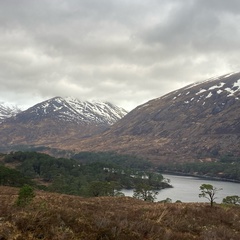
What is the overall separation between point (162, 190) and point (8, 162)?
9663 cm

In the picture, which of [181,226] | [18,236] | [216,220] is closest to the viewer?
[18,236]

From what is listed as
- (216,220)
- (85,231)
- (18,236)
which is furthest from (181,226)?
(18,236)

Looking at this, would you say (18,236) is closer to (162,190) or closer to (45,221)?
(45,221)

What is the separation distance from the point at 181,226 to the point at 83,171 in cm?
17326

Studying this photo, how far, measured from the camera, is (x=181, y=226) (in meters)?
21.0

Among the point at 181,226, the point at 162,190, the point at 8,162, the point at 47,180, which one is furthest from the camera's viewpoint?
the point at 8,162

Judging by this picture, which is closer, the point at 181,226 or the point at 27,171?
the point at 181,226

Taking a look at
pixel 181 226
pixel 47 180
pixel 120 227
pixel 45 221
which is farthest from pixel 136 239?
pixel 47 180

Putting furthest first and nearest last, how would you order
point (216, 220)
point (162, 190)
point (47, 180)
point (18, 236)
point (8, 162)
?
point (8, 162)
point (162, 190)
point (47, 180)
point (216, 220)
point (18, 236)

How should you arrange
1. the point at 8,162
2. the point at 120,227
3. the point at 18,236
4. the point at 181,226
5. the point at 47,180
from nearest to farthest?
the point at 18,236 < the point at 120,227 < the point at 181,226 < the point at 47,180 < the point at 8,162

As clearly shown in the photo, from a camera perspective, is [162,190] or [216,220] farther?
[162,190]

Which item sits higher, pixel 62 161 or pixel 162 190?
pixel 62 161

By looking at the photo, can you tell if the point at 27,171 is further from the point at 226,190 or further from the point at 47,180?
the point at 226,190

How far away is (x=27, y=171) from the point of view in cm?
16412
